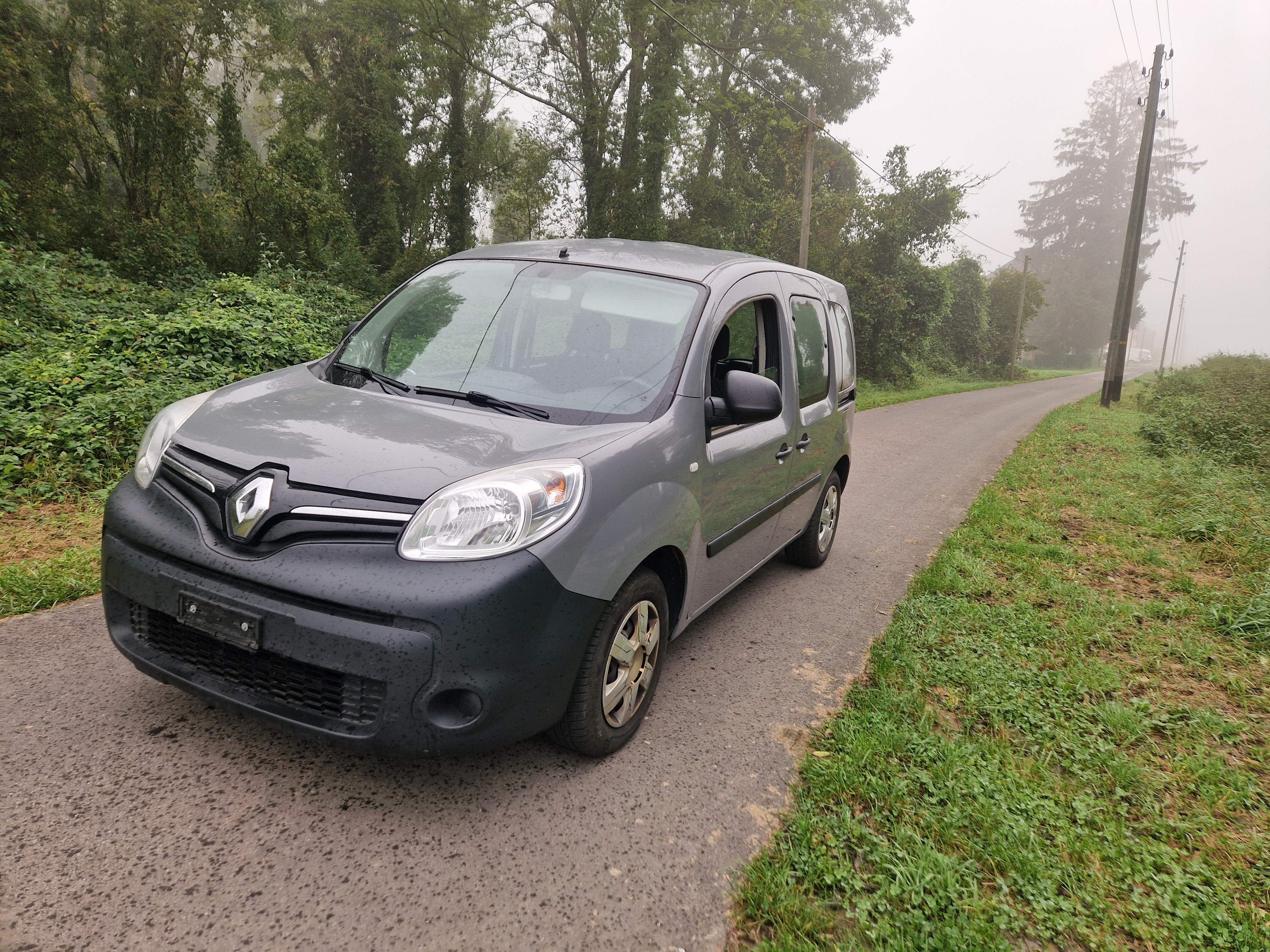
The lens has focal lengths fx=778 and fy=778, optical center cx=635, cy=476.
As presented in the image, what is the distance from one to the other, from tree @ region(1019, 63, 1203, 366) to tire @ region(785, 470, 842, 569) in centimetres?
7079

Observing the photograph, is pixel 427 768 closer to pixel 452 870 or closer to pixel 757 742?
pixel 452 870

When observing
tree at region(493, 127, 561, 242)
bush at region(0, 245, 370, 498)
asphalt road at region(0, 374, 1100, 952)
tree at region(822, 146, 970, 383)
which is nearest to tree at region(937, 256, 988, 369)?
tree at region(822, 146, 970, 383)

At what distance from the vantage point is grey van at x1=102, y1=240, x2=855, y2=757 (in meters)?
2.22

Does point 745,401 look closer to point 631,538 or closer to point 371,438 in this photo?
point 631,538

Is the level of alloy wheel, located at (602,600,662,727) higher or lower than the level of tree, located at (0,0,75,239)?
lower

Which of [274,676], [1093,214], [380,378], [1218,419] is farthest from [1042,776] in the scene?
[1093,214]

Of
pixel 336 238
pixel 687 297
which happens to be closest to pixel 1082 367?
pixel 336 238

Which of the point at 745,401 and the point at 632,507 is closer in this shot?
the point at 632,507

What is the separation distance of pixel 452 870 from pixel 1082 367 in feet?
247

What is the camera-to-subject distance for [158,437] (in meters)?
2.84

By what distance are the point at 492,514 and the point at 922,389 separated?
24497 mm

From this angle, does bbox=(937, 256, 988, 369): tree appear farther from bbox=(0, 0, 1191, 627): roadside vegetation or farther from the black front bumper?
the black front bumper

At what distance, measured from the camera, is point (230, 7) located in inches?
558

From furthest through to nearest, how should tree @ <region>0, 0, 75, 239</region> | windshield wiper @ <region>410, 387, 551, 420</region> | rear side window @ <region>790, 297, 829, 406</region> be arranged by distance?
1. tree @ <region>0, 0, 75, 239</region>
2. rear side window @ <region>790, 297, 829, 406</region>
3. windshield wiper @ <region>410, 387, 551, 420</region>
